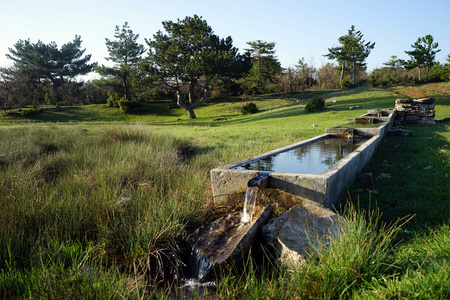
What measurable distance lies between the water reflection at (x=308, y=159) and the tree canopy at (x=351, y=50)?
35060mm

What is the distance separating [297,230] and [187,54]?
952 inches

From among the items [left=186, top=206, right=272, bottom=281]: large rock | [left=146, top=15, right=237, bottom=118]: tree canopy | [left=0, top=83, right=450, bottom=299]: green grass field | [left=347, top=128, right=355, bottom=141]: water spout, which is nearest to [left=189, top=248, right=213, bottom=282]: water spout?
[left=186, top=206, right=272, bottom=281]: large rock

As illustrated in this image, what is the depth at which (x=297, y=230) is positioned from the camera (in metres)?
3.00

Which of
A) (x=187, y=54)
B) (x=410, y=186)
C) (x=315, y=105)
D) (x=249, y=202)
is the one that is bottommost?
(x=410, y=186)

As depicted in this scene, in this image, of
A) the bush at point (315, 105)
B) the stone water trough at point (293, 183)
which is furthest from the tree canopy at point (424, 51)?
the stone water trough at point (293, 183)

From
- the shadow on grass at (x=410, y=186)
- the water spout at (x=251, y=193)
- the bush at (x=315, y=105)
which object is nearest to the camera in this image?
the water spout at (x=251, y=193)

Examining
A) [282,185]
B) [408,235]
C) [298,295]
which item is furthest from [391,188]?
[298,295]

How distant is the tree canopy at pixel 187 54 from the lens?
79.5ft

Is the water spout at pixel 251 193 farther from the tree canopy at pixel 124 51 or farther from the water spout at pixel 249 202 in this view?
the tree canopy at pixel 124 51

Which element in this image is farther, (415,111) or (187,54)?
(187,54)

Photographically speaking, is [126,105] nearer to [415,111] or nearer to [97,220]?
[415,111]

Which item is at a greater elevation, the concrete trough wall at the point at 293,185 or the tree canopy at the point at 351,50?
the tree canopy at the point at 351,50

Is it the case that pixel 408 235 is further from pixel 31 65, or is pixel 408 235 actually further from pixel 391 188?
pixel 31 65

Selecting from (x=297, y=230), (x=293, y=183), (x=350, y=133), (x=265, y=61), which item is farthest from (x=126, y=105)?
(x=297, y=230)
